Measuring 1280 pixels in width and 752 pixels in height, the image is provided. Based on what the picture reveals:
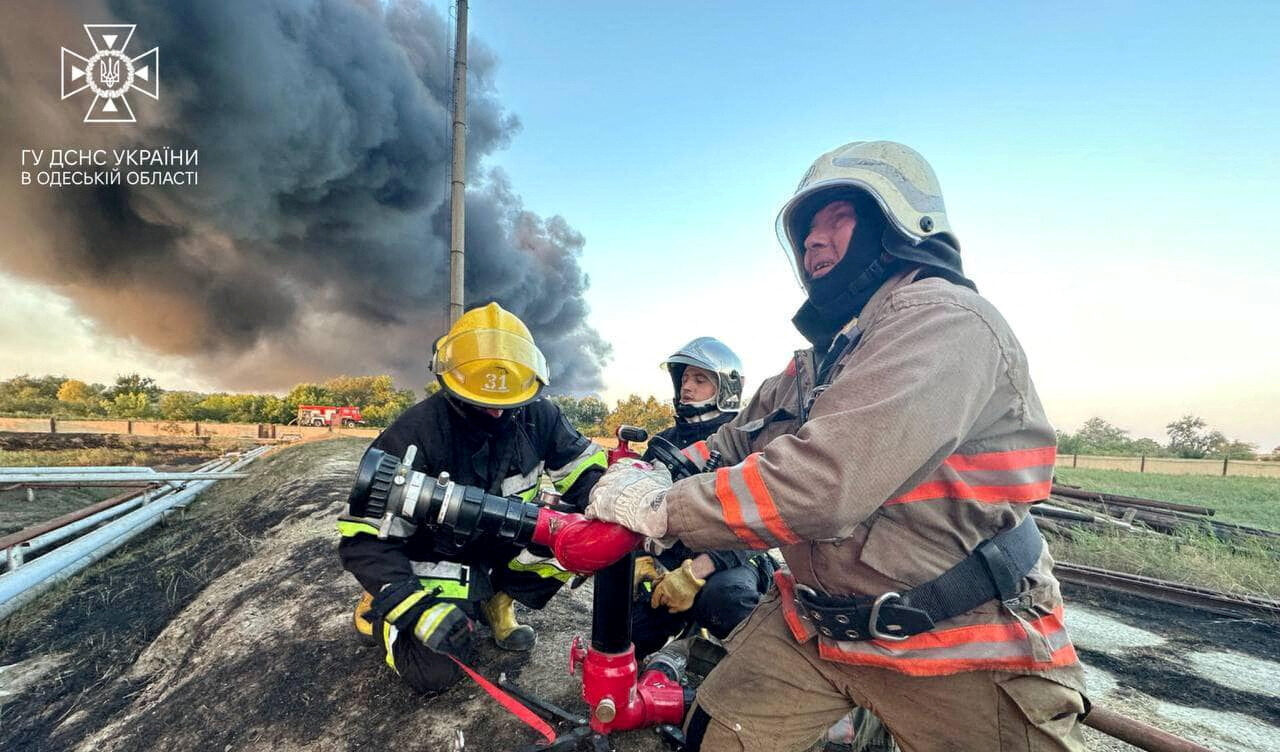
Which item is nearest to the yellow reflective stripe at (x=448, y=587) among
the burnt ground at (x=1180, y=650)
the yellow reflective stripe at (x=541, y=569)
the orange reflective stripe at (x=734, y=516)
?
the yellow reflective stripe at (x=541, y=569)

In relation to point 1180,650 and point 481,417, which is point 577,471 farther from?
point 1180,650

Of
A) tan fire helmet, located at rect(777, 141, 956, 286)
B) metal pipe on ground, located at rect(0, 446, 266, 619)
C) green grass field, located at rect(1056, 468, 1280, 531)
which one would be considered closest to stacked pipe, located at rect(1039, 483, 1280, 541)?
green grass field, located at rect(1056, 468, 1280, 531)

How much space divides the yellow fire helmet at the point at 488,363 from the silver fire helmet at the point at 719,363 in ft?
5.24

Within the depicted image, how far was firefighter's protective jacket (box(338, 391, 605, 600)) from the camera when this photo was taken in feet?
8.66

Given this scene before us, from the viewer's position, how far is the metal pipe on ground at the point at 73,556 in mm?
4266

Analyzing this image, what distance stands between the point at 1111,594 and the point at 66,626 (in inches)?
404

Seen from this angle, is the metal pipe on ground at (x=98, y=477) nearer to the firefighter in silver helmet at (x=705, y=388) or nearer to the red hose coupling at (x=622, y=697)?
the firefighter in silver helmet at (x=705, y=388)

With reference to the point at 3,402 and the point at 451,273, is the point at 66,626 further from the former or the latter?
the point at 3,402

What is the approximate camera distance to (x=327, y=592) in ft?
13.7

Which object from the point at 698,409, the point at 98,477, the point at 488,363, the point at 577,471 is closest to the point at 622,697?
the point at 577,471

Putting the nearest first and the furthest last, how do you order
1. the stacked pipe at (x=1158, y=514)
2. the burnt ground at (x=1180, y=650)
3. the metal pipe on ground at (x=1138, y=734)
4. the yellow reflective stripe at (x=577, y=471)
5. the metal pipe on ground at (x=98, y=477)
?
the metal pipe on ground at (x=1138, y=734) < the yellow reflective stripe at (x=577, y=471) < the burnt ground at (x=1180, y=650) < the metal pipe on ground at (x=98, y=477) < the stacked pipe at (x=1158, y=514)

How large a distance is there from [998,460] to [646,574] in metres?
2.31

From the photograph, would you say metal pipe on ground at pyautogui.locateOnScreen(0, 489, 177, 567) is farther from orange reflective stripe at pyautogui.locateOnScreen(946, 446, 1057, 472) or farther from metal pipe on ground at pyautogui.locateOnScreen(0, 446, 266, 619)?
orange reflective stripe at pyautogui.locateOnScreen(946, 446, 1057, 472)

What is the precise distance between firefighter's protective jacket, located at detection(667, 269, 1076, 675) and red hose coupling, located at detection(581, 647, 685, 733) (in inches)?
35.2
